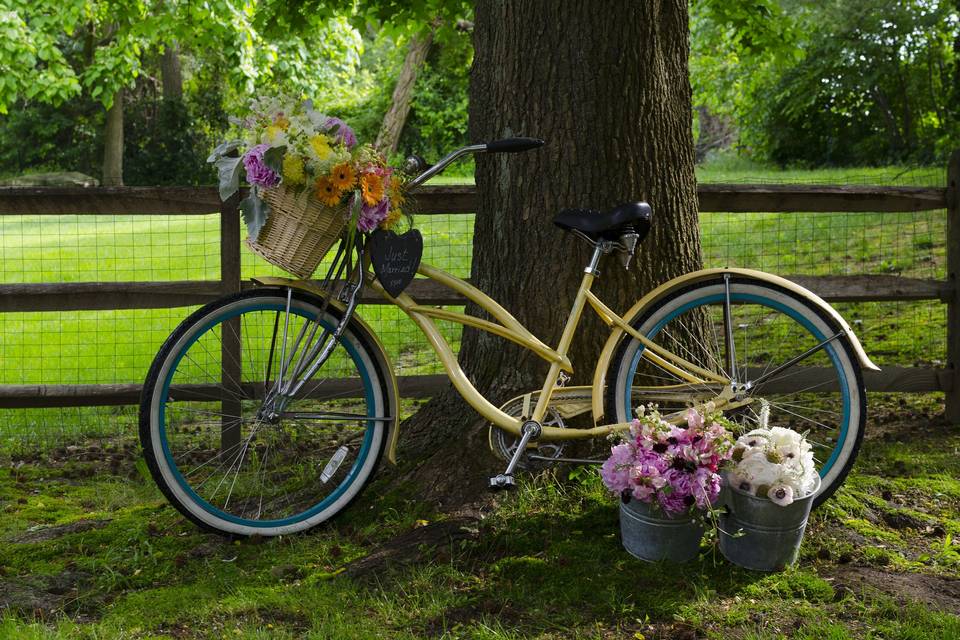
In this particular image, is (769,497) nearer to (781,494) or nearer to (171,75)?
(781,494)

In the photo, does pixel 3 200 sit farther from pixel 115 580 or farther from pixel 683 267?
pixel 683 267

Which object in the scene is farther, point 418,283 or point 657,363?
point 418,283

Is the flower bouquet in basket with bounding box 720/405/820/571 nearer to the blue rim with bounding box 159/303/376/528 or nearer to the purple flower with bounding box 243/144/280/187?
the blue rim with bounding box 159/303/376/528

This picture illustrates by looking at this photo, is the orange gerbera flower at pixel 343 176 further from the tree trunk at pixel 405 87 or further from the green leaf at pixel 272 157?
the tree trunk at pixel 405 87

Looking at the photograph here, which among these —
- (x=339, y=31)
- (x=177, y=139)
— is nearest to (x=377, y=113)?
(x=339, y=31)

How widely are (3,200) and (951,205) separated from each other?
4.39m

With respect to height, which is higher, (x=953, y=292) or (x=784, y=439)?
(x=953, y=292)

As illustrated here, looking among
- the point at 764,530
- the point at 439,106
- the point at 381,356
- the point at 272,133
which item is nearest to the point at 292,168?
the point at 272,133

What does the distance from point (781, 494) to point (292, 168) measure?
1.80m

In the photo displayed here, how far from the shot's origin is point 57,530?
3.62 m

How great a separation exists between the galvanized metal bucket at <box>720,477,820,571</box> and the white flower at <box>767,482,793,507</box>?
0.03m

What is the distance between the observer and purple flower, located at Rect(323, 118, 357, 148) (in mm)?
3123

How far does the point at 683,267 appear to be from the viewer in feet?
12.5

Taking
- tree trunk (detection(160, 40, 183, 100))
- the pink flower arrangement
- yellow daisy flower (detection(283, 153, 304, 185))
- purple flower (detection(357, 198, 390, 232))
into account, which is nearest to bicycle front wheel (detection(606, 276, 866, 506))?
the pink flower arrangement
